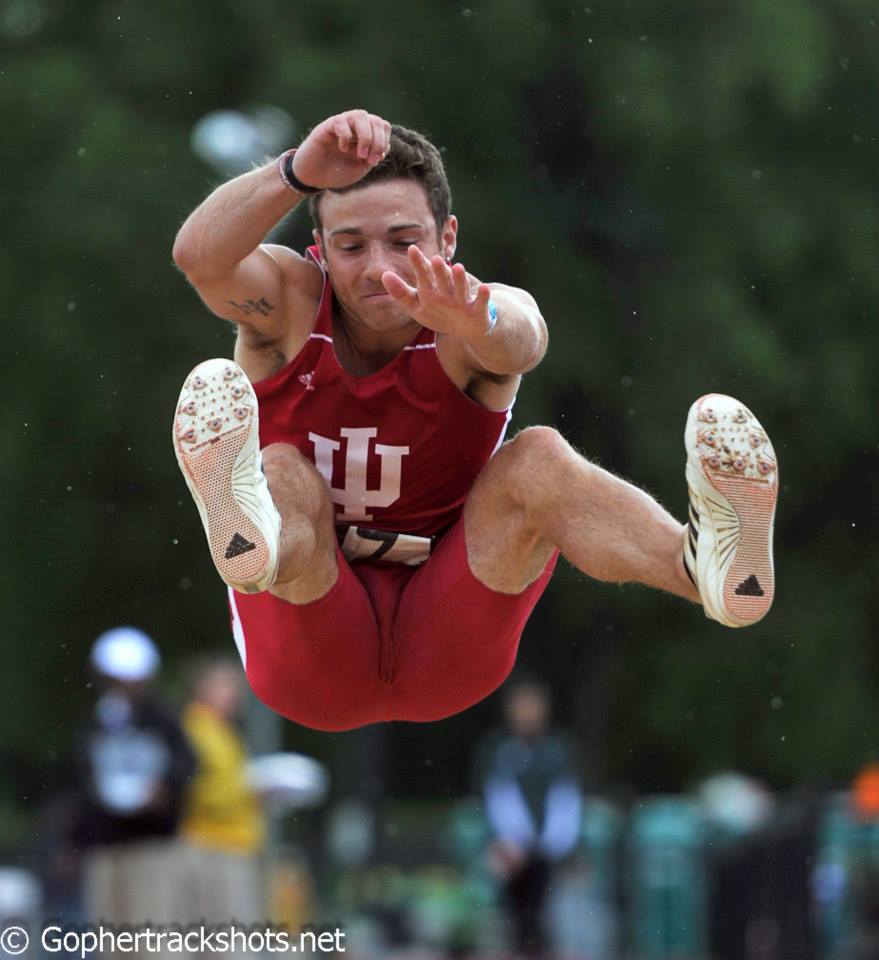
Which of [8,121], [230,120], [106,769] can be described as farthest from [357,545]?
[8,121]

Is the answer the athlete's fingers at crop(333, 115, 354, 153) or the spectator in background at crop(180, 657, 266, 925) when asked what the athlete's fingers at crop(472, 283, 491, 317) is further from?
the spectator in background at crop(180, 657, 266, 925)

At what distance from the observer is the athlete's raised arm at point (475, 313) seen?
16.2 feet

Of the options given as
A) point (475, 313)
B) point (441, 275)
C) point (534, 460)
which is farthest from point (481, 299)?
point (534, 460)

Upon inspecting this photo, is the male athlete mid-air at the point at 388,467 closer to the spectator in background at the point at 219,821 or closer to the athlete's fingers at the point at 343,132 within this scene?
the athlete's fingers at the point at 343,132

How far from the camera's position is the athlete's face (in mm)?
5430

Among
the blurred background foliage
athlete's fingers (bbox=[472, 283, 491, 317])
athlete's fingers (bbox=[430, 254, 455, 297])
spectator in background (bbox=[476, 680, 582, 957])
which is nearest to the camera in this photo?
athlete's fingers (bbox=[430, 254, 455, 297])

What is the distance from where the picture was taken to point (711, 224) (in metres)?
15.3

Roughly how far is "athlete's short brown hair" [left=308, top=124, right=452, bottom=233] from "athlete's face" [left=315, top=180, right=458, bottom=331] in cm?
2

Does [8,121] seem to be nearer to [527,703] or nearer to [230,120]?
[230,120]

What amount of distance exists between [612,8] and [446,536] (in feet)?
32.8


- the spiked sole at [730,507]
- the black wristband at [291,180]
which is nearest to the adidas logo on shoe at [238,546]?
the black wristband at [291,180]

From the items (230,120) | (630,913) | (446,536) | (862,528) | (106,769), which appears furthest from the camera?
(862,528)

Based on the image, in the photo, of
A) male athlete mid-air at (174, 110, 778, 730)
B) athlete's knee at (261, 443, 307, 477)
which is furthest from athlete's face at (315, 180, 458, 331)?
athlete's knee at (261, 443, 307, 477)

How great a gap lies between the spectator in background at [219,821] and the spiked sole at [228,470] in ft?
16.0
